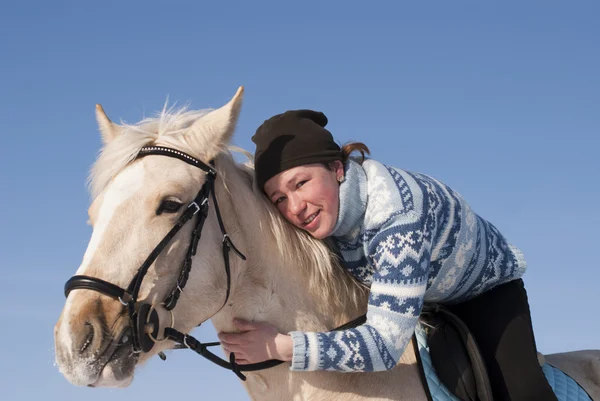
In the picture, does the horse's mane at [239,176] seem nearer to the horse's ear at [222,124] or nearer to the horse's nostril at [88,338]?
the horse's ear at [222,124]

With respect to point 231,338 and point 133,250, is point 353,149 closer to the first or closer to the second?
point 231,338

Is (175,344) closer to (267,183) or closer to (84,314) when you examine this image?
(84,314)

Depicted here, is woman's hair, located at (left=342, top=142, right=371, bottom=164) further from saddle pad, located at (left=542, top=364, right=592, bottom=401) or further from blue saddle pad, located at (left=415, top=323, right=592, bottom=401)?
saddle pad, located at (left=542, top=364, right=592, bottom=401)

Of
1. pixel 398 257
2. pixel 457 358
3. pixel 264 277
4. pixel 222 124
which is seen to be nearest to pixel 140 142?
pixel 222 124

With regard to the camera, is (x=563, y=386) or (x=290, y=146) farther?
(x=563, y=386)

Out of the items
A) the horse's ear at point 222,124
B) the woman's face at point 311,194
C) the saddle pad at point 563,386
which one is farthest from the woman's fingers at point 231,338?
the saddle pad at point 563,386

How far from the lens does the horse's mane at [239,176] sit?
135 inches

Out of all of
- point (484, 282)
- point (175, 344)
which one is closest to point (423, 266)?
point (484, 282)

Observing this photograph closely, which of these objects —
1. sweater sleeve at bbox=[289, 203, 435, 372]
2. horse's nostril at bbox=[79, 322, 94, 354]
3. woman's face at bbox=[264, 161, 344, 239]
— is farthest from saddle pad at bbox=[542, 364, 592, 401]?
horse's nostril at bbox=[79, 322, 94, 354]

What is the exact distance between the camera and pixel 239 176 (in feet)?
12.4

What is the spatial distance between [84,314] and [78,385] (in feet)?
1.09

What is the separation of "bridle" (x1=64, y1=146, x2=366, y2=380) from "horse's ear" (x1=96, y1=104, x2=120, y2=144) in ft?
1.82

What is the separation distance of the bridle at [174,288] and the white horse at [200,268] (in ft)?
0.10

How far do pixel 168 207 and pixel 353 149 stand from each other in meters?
1.18
